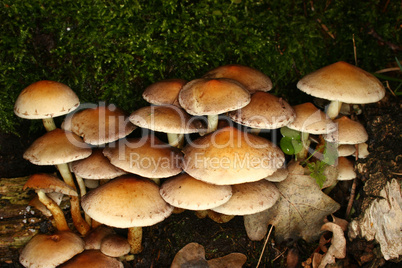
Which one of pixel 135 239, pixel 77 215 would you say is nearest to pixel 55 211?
pixel 77 215

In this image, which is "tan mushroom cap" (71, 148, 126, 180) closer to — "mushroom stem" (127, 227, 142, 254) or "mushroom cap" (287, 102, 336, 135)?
"mushroom stem" (127, 227, 142, 254)

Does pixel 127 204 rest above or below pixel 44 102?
below

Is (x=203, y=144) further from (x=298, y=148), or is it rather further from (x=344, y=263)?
(x=344, y=263)

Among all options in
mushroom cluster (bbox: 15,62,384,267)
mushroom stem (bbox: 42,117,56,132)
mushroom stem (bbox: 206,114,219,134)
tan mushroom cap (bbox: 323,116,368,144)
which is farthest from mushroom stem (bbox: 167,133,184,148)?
tan mushroom cap (bbox: 323,116,368,144)

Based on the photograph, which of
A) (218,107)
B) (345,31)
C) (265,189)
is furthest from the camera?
(345,31)

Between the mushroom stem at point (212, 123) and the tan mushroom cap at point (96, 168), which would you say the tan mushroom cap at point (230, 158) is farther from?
the tan mushroom cap at point (96, 168)

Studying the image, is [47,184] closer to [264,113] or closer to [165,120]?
[165,120]

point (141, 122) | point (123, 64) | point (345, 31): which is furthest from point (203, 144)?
point (345, 31)
